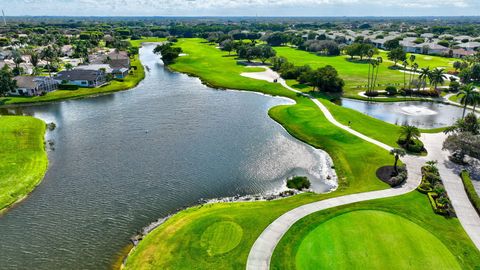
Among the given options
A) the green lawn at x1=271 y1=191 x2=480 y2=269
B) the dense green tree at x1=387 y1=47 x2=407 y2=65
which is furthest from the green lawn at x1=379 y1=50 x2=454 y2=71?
the green lawn at x1=271 y1=191 x2=480 y2=269

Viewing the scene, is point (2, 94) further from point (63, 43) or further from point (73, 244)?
point (63, 43)

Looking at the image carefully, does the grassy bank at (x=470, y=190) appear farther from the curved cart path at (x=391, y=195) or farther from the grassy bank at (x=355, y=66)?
the grassy bank at (x=355, y=66)

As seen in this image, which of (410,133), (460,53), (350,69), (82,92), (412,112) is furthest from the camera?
(460,53)

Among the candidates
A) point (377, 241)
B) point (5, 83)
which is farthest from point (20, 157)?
point (377, 241)

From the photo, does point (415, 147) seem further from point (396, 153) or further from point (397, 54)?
point (397, 54)

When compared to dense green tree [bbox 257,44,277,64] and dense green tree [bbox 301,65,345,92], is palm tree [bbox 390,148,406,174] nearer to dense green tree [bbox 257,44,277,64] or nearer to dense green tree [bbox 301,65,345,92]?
dense green tree [bbox 301,65,345,92]

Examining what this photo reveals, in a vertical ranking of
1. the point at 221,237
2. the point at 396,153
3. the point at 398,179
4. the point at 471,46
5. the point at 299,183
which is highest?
the point at 471,46

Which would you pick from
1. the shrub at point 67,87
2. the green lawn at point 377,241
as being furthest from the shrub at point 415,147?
the shrub at point 67,87

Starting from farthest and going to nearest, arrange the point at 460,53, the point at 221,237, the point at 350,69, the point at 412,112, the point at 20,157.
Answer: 1. the point at 460,53
2. the point at 350,69
3. the point at 412,112
4. the point at 20,157
5. the point at 221,237
